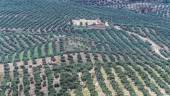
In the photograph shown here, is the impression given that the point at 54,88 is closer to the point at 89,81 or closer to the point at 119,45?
the point at 89,81

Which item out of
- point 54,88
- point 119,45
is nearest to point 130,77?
point 54,88

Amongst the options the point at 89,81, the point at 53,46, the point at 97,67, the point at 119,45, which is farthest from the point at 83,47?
the point at 89,81

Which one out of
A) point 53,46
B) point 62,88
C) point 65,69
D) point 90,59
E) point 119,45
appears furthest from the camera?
point 119,45

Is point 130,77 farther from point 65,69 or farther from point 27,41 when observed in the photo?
point 27,41

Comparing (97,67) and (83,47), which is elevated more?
(97,67)

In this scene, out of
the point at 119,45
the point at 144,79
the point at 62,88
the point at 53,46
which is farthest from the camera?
the point at 119,45

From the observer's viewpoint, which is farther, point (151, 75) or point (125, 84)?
point (151, 75)

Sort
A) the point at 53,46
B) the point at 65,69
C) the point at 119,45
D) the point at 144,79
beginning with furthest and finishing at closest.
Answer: the point at 119,45, the point at 53,46, the point at 65,69, the point at 144,79

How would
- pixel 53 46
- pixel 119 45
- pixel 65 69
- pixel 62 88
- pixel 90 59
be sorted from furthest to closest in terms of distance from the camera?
pixel 119 45 → pixel 53 46 → pixel 90 59 → pixel 65 69 → pixel 62 88

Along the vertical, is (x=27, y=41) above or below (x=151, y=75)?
below
